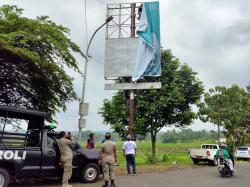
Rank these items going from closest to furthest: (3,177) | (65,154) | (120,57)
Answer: (3,177) → (65,154) → (120,57)

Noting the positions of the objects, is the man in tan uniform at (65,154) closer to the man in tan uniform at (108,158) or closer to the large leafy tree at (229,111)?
the man in tan uniform at (108,158)

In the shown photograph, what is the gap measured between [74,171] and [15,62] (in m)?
7.10

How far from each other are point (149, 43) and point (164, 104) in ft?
14.9

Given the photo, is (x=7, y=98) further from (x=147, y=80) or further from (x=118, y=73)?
(x=147, y=80)

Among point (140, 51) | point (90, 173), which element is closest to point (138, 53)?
point (140, 51)

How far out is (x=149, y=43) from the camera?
22984 mm

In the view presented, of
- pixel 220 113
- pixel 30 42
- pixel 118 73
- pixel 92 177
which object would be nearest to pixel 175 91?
pixel 118 73

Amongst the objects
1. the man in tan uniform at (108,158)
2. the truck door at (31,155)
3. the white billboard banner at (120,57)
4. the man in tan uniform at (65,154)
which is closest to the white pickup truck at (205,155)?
the white billboard banner at (120,57)

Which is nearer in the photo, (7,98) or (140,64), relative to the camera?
(7,98)

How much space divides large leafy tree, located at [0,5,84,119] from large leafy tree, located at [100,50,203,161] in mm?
7581

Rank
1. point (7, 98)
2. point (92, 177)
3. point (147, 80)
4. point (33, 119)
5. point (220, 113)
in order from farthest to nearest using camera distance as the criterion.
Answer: point (220, 113)
point (147, 80)
point (7, 98)
point (92, 177)
point (33, 119)

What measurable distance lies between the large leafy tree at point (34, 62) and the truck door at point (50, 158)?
4949mm

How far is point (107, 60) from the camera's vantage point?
23.4 metres

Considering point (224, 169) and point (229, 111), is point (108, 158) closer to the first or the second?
point (224, 169)
